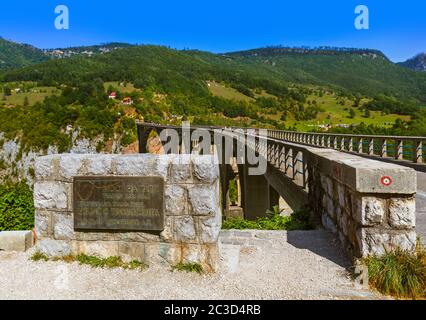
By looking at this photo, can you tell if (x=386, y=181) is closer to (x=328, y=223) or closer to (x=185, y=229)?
(x=328, y=223)

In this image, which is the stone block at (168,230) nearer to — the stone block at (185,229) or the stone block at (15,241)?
the stone block at (185,229)

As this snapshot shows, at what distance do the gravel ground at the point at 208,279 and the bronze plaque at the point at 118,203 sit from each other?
0.55m

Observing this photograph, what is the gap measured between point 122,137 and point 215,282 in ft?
286

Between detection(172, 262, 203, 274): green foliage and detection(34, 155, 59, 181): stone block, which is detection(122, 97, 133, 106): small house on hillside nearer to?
detection(34, 155, 59, 181): stone block

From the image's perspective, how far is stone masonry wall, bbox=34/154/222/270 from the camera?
15.3 feet

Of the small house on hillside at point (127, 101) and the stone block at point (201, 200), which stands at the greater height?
the small house on hillside at point (127, 101)

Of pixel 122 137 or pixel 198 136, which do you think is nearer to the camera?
pixel 198 136

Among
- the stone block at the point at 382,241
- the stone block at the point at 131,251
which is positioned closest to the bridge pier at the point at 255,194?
the stone block at the point at 131,251

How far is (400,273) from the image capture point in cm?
403

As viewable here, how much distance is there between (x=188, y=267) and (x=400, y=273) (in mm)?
2395

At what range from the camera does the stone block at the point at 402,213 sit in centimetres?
427
